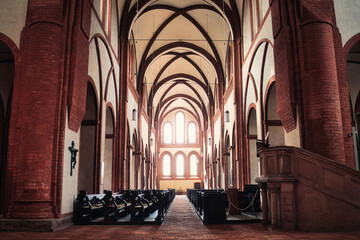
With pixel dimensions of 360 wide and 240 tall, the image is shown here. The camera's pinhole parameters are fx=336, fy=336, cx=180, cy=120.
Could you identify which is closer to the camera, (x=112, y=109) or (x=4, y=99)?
(x=4, y=99)

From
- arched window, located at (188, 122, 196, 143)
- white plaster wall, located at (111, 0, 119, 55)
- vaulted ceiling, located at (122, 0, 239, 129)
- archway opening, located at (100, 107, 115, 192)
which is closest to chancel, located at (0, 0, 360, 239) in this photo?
white plaster wall, located at (111, 0, 119, 55)

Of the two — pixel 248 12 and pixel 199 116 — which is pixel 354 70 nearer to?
pixel 248 12

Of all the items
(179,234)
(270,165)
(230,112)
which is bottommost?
(179,234)

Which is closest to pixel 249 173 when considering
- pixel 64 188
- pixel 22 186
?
pixel 64 188

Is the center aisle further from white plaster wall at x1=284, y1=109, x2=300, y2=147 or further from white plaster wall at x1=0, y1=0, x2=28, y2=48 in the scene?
white plaster wall at x1=0, y1=0, x2=28, y2=48

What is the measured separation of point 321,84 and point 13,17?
8.29 metres

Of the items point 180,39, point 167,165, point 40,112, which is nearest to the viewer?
point 40,112

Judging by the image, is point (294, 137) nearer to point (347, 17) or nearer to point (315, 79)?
point (315, 79)

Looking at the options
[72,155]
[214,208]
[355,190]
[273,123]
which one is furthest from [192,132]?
[355,190]

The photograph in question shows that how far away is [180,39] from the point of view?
24.2 metres

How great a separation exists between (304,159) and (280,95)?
2.79 m

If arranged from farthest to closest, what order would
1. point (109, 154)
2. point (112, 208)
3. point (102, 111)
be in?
point (109, 154) → point (102, 111) → point (112, 208)

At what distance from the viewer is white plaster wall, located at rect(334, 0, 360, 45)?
9.51 m

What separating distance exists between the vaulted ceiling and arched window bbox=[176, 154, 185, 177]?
15126mm
